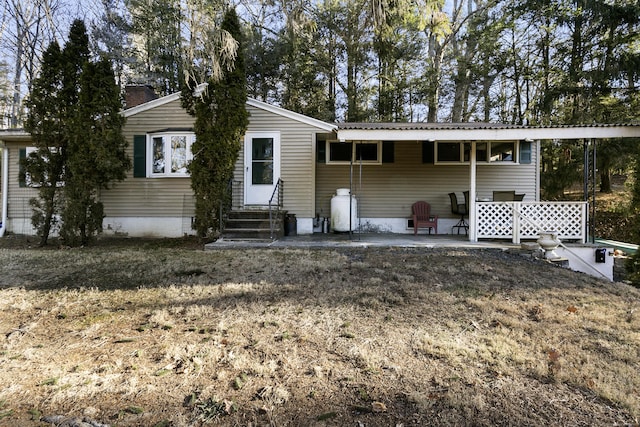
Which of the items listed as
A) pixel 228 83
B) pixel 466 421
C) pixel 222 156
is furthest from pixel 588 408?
pixel 228 83

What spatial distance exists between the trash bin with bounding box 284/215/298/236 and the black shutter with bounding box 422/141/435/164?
12.8 ft

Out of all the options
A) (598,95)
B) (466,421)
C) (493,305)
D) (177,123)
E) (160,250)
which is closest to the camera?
(466,421)

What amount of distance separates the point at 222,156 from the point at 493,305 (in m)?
6.12

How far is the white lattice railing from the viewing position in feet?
25.5

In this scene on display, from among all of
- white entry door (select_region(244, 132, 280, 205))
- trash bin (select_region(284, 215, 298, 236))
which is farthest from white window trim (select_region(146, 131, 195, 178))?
trash bin (select_region(284, 215, 298, 236))

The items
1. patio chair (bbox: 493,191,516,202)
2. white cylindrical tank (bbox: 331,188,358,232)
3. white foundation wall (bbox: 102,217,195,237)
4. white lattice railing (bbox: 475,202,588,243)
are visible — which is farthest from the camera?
white foundation wall (bbox: 102,217,195,237)

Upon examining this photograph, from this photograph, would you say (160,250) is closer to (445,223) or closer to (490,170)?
(445,223)

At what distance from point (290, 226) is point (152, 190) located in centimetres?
389

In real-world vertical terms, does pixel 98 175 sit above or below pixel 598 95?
below

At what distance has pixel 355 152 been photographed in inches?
391

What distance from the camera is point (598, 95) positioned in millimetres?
13578

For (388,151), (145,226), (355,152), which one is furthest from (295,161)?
(145,226)

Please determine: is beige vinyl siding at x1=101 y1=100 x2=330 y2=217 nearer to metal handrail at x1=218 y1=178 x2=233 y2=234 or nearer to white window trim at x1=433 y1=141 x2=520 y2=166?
metal handrail at x1=218 y1=178 x2=233 y2=234

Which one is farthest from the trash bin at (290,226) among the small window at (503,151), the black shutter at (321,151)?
the small window at (503,151)
